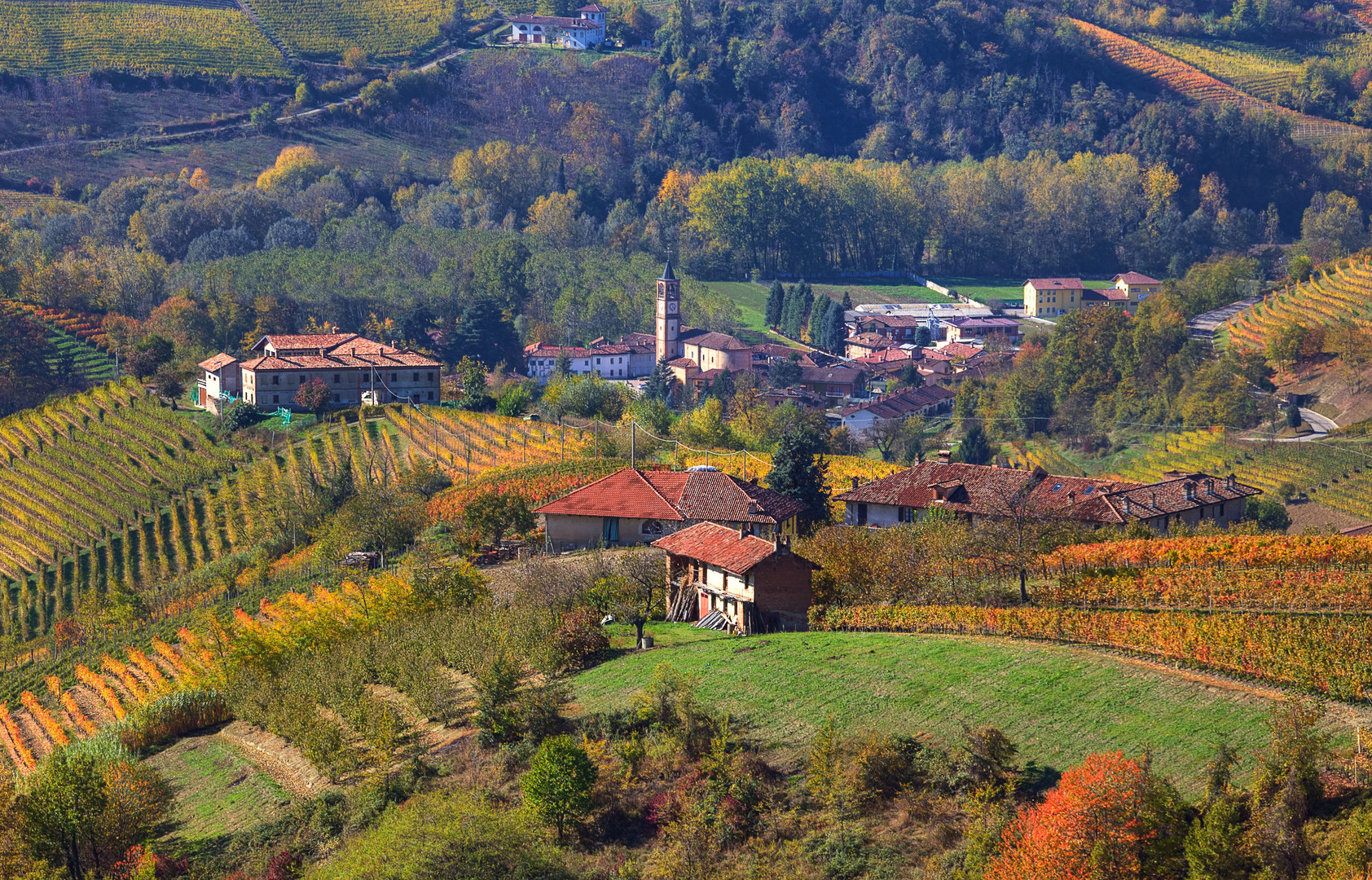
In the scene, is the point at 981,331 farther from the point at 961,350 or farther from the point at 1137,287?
the point at 1137,287

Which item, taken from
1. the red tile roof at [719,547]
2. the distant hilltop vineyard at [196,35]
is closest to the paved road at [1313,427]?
the red tile roof at [719,547]

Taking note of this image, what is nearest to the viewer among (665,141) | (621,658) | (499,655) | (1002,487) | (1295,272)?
(499,655)

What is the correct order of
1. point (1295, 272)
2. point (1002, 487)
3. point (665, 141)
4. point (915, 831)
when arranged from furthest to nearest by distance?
point (665, 141) < point (1295, 272) < point (1002, 487) < point (915, 831)

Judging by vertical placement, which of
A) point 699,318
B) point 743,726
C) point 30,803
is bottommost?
point 699,318

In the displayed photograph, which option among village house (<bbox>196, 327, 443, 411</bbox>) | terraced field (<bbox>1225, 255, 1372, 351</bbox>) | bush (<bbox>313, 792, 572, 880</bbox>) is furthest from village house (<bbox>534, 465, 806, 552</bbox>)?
terraced field (<bbox>1225, 255, 1372, 351</bbox>)

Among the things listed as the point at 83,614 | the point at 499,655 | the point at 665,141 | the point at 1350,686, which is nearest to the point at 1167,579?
the point at 1350,686

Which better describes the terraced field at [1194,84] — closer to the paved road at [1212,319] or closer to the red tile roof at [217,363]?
the paved road at [1212,319]

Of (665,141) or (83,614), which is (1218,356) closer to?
(83,614)
